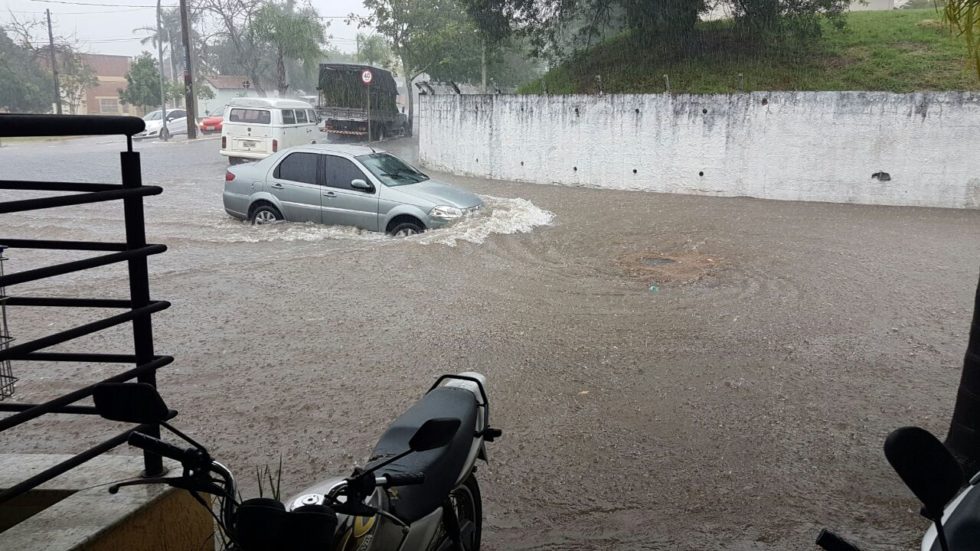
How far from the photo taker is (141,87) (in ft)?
146

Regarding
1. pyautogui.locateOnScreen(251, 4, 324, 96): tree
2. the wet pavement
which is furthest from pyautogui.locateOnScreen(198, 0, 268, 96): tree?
the wet pavement

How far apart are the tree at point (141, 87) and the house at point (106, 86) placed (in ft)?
13.7

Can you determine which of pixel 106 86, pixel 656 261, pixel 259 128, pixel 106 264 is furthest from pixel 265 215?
pixel 106 86

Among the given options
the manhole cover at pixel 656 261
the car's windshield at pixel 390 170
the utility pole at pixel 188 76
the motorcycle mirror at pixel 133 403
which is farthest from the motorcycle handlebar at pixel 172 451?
the utility pole at pixel 188 76

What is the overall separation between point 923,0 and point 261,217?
29470 mm

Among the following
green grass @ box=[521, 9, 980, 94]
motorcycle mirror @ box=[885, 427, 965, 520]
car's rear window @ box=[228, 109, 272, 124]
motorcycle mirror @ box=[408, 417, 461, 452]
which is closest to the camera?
motorcycle mirror @ box=[885, 427, 965, 520]

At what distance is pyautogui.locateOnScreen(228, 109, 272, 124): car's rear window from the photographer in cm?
2288

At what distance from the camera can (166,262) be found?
10.5m

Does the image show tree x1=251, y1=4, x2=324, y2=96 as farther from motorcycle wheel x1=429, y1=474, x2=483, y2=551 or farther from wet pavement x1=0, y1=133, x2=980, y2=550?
motorcycle wheel x1=429, y1=474, x2=483, y2=551

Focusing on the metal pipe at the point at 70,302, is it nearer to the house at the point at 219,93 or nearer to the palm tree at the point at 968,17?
the palm tree at the point at 968,17

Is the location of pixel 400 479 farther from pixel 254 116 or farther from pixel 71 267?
pixel 254 116

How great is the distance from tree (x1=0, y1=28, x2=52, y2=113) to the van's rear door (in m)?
25.8

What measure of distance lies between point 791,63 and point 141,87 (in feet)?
126

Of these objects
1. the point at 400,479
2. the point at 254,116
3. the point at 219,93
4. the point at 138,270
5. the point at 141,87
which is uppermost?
the point at 219,93
